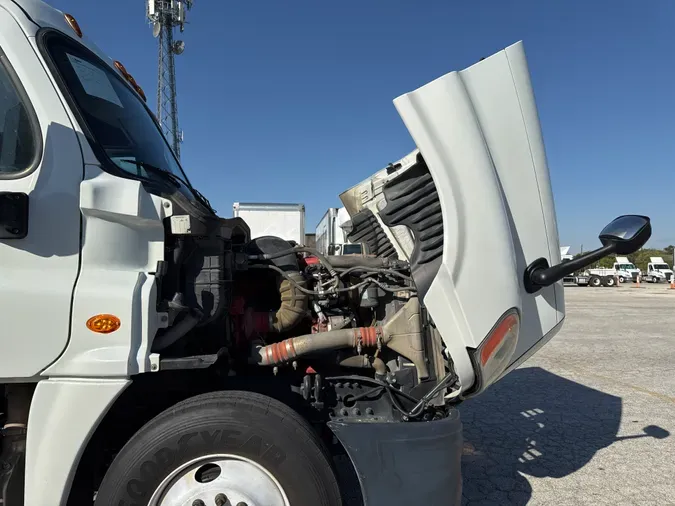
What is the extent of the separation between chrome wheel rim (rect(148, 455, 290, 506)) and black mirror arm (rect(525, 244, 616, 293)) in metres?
1.64

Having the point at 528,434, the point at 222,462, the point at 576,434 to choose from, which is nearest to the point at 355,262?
Answer: the point at 222,462

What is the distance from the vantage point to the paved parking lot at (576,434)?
10.6ft

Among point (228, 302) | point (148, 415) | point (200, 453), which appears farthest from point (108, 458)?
point (228, 302)

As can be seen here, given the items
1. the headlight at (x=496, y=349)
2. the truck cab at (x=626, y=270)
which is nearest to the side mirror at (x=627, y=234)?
the headlight at (x=496, y=349)

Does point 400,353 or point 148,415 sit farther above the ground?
point 400,353

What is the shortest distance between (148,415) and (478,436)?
3.01 m

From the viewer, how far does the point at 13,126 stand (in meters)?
2.02

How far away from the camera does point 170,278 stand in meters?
2.24

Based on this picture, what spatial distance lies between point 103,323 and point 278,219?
14192 millimetres

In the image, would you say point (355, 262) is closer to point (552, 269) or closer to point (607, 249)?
point (552, 269)

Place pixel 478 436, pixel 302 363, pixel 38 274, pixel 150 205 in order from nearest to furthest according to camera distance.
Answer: pixel 38 274, pixel 150 205, pixel 302 363, pixel 478 436

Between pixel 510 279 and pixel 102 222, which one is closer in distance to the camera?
pixel 102 222

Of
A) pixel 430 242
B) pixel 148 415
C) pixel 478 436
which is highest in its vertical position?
pixel 430 242

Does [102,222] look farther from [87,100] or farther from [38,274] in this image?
[87,100]
